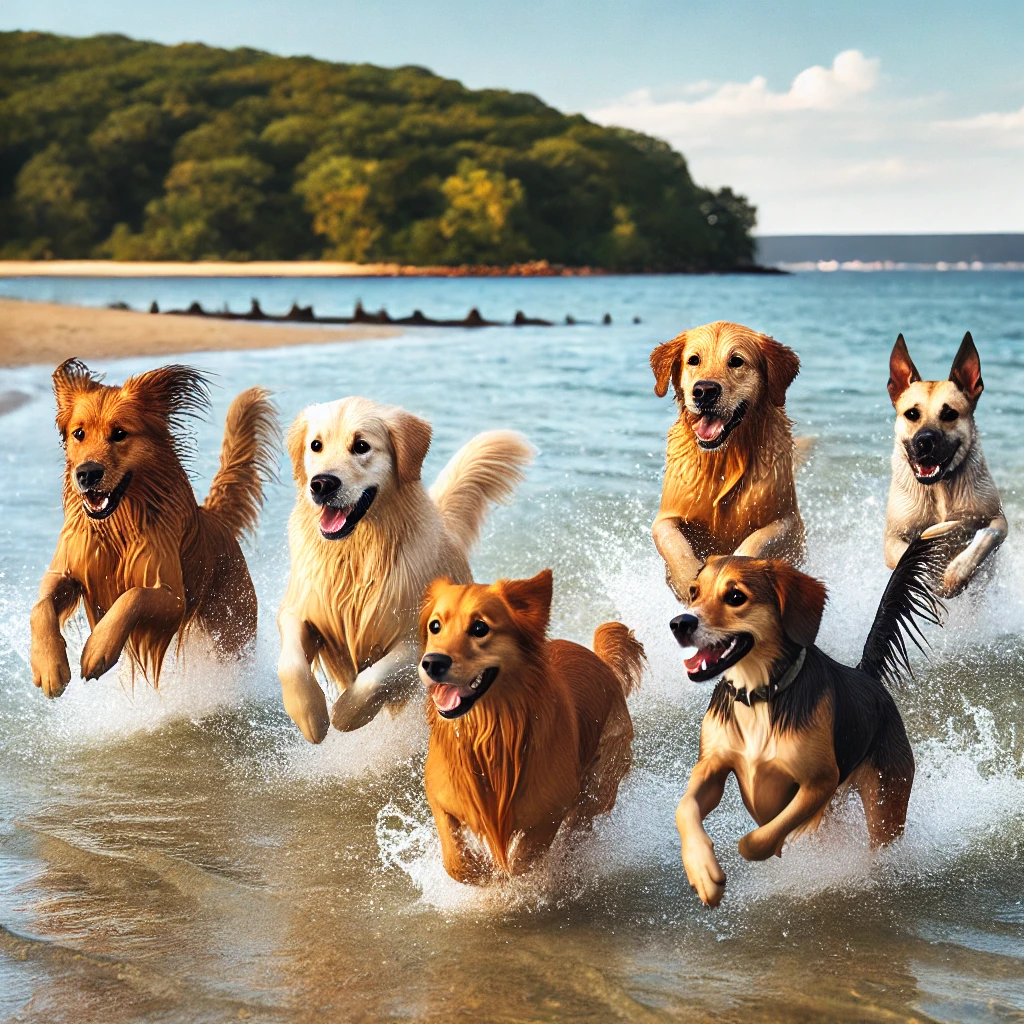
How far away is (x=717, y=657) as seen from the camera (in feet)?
11.3

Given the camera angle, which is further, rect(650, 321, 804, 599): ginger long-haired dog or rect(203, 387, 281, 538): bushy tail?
rect(203, 387, 281, 538): bushy tail

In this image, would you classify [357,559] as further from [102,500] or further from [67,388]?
[67,388]

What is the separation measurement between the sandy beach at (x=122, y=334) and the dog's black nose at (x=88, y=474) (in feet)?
43.8

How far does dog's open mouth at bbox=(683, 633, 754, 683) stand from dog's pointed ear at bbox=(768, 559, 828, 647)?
119mm

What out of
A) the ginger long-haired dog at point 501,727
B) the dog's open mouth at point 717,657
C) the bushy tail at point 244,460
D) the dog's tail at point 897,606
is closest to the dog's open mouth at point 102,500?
the bushy tail at point 244,460

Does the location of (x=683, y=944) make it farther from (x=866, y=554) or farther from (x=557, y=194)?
(x=557, y=194)

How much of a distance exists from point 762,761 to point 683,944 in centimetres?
57

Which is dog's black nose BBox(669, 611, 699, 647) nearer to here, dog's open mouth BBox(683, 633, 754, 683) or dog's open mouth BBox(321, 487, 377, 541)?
dog's open mouth BBox(683, 633, 754, 683)

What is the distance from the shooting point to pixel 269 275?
57812 millimetres

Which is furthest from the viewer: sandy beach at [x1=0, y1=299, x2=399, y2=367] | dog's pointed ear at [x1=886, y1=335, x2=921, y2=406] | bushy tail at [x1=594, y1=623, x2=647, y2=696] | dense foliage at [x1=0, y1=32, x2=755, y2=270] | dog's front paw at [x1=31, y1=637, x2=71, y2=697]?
dense foliage at [x1=0, y1=32, x2=755, y2=270]

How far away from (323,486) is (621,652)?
1.11 m

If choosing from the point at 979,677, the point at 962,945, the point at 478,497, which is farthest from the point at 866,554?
the point at 962,945

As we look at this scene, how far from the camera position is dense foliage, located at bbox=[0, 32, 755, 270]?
5444cm

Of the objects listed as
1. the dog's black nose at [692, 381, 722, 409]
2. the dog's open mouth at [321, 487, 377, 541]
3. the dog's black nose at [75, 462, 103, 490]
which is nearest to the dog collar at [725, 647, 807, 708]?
the dog's black nose at [692, 381, 722, 409]
